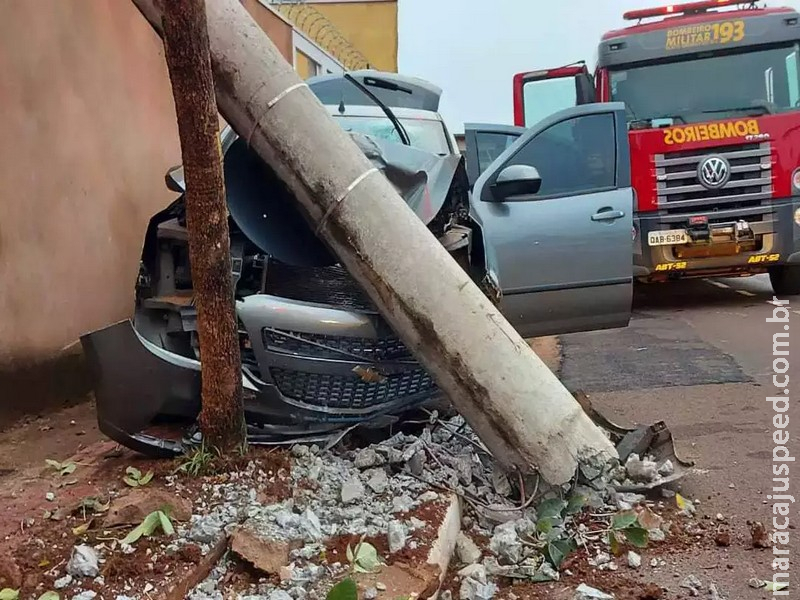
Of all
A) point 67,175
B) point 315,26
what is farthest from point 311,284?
point 315,26

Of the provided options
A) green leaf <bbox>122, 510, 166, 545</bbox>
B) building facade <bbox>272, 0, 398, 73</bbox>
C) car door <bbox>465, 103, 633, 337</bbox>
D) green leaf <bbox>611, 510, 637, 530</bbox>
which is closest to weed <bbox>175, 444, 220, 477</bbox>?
green leaf <bbox>122, 510, 166, 545</bbox>

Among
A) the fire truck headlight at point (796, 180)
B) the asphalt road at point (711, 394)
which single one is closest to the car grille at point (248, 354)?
the asphalt road at point (711, 394)

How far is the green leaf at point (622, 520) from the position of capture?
2969 millimetres

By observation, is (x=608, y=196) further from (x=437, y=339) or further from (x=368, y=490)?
(x=368, y=490)

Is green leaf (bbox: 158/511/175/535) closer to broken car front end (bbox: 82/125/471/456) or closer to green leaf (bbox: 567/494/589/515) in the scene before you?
broken car front end (bbox: 82/125/471/456)

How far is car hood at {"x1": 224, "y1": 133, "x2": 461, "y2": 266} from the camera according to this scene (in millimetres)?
3756

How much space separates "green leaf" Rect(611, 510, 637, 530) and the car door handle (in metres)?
2.33

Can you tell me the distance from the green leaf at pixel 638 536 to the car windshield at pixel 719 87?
6.27 meters

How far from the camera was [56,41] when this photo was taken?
16.2ft

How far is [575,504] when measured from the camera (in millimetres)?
3098

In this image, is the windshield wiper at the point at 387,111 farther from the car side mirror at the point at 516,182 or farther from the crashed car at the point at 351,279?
the car side mirror at the point at 516,182

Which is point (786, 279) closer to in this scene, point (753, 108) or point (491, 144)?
point (753, 108)

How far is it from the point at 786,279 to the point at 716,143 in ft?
7.66

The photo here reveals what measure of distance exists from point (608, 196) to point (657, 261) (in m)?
3.48
